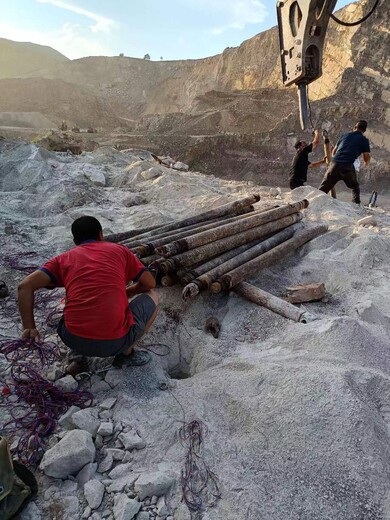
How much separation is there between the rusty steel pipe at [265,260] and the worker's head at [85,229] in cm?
133

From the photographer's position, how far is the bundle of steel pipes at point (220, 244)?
3633 millimetres

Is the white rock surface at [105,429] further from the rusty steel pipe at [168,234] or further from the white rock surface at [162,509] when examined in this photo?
the rusty steel pipe at [168,234]

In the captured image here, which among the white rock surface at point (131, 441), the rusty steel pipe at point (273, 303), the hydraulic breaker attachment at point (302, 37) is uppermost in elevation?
the hydraulic breaker attachment at point (302, 37)

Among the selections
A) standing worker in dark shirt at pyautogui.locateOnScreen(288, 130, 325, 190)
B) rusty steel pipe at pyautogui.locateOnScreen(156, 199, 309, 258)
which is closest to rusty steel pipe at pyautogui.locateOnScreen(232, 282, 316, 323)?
rusty steel pipe at pyautogui.locateOnScreen(156, 199, 309, 258)

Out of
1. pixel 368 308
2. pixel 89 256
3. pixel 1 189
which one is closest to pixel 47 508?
pixel 89 256

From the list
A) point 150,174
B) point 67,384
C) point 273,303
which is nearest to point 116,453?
point 67,384

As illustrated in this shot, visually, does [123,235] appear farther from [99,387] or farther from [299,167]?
[299,167]

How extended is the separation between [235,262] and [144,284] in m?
1.35

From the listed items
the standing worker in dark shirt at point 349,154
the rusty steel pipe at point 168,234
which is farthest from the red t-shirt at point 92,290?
the standing worker in dark shirt at point 349,154

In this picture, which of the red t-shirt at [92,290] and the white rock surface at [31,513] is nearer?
the white rock surface at [31,513]

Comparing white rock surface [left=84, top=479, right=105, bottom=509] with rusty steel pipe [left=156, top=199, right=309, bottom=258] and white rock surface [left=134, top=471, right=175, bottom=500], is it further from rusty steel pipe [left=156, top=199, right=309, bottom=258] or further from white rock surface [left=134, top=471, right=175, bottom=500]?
rusty steel pipe [left=156, top=199, right=309, bottom=258]

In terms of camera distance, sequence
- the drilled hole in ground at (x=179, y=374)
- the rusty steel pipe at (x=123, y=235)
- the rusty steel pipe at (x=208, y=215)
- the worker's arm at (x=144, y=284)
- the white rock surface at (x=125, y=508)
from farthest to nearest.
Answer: the rusty steel pipe at (x=208, y=215)
the rusty steel pipe at (x=123, y=235)
the drilled hole in ground at (x=179, y=374)
the worker's arm at (x=144, y=284)
the white rock surface at (x=125, y=508)

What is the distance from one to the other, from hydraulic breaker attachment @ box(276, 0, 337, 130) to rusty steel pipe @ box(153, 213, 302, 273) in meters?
1.63

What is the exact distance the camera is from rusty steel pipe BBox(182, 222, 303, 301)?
3.37 m
